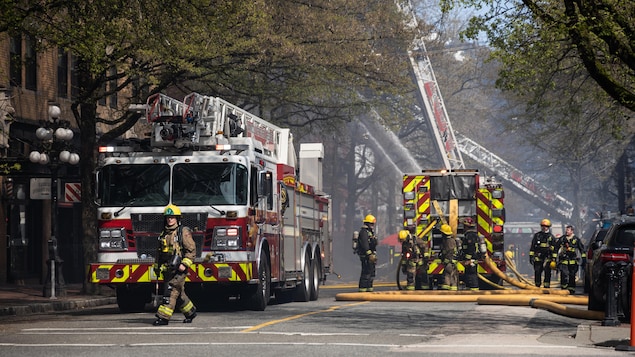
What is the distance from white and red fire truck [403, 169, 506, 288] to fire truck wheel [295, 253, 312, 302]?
4.95 metres

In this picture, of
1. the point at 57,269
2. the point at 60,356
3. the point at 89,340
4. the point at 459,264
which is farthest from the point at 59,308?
the point at 60,356

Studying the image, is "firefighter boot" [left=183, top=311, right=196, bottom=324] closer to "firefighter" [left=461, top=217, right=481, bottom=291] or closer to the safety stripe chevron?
the safety stripe chevron

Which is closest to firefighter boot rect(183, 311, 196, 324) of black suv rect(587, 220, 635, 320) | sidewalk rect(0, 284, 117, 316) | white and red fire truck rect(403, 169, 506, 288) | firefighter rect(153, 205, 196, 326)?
firefighter rect(153, 205, 196, 326)

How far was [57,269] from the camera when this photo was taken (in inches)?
1107

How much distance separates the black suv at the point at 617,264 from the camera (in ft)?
59.4

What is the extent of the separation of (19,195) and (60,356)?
21.6 meters

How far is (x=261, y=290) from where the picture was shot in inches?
819

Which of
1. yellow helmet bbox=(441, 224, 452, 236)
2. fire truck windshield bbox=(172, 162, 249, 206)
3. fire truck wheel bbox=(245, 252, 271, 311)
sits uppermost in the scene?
fire truck windshield bbox=(172, 162, 249, 206)

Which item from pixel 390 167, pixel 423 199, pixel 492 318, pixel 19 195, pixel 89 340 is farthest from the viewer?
pixel 390 167

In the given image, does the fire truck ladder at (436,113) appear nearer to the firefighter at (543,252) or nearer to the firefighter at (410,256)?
the firefighter at (543,252)

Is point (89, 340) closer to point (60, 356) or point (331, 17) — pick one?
point (60, 356)

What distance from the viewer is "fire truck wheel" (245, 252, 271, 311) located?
20.7 m

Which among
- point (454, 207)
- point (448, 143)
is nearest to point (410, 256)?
point (454, 207)

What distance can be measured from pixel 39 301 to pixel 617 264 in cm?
1296
